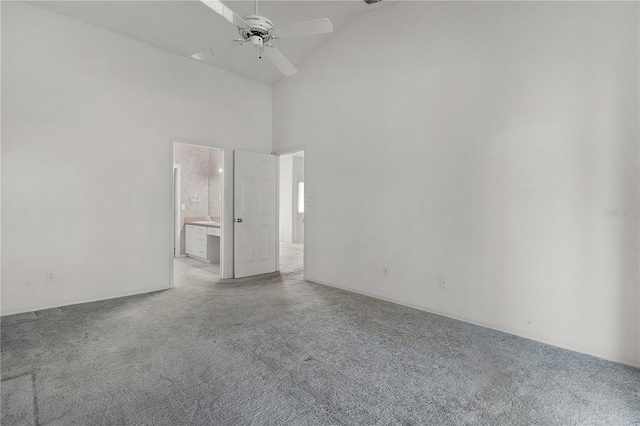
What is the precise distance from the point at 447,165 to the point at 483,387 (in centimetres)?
221

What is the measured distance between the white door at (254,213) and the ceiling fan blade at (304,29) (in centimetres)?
297

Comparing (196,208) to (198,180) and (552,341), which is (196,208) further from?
(552,341)

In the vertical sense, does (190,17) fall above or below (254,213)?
above

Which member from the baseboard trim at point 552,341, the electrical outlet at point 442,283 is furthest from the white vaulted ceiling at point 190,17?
the baseboard trim at point 552,341

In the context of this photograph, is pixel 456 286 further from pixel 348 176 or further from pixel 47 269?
pixel 47 269

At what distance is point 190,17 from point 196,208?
180 inches

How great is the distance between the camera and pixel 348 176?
459 centimetres

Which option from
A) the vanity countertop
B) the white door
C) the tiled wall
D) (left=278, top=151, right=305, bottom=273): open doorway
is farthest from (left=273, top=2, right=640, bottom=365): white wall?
(left=278, top=151, right=305, bottom=273): open doorway

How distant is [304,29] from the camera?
2469 mm

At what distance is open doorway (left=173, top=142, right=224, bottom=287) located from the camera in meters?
6.66

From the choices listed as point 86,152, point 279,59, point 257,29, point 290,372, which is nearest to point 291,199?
point 86,152

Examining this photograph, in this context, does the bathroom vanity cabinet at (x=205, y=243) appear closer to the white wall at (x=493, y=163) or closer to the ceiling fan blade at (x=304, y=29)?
the white wall at (x=493, y=163)

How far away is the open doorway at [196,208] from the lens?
666cm

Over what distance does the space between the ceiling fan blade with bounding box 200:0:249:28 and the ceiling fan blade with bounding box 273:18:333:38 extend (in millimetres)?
259
